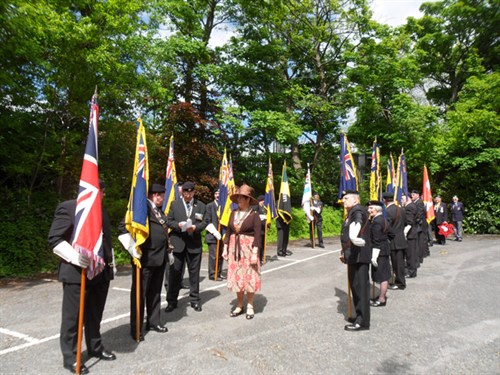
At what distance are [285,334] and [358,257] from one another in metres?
1.55

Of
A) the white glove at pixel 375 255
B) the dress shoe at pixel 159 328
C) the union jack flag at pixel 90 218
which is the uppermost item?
the union jack flag at pixel 90 218

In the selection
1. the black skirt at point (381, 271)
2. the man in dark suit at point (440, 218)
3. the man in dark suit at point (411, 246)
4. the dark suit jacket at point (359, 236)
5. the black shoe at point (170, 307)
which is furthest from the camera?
the man in dark suit at point (440, 218)

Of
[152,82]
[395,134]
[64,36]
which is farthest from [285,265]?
[395,134]

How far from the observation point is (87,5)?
10055 millimetres

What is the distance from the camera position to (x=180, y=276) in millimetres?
6141

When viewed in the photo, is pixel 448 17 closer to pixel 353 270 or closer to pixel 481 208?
pixel 481 208

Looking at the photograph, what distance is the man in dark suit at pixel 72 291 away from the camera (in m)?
3.80

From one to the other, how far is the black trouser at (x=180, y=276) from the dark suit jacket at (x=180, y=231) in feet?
0.37

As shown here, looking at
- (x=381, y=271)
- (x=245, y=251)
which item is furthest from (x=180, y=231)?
(x=381, y=271)

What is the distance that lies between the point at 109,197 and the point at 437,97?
25837 mm

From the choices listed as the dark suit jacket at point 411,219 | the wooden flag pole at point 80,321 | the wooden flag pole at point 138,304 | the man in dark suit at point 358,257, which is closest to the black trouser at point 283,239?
the dark suit jacket at point 411,219

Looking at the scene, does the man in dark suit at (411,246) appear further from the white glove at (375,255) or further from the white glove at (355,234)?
the white glove at (355,234)

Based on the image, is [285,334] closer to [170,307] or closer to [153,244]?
[170,307]

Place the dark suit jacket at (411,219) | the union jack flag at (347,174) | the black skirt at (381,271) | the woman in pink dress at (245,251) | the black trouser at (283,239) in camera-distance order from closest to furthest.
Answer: the woman in pink dress at (245,251), the black skirt at (381,271), the union jack flag at (347,174), the dark suit jacket at (411,219), the black trouser at (283,239)
